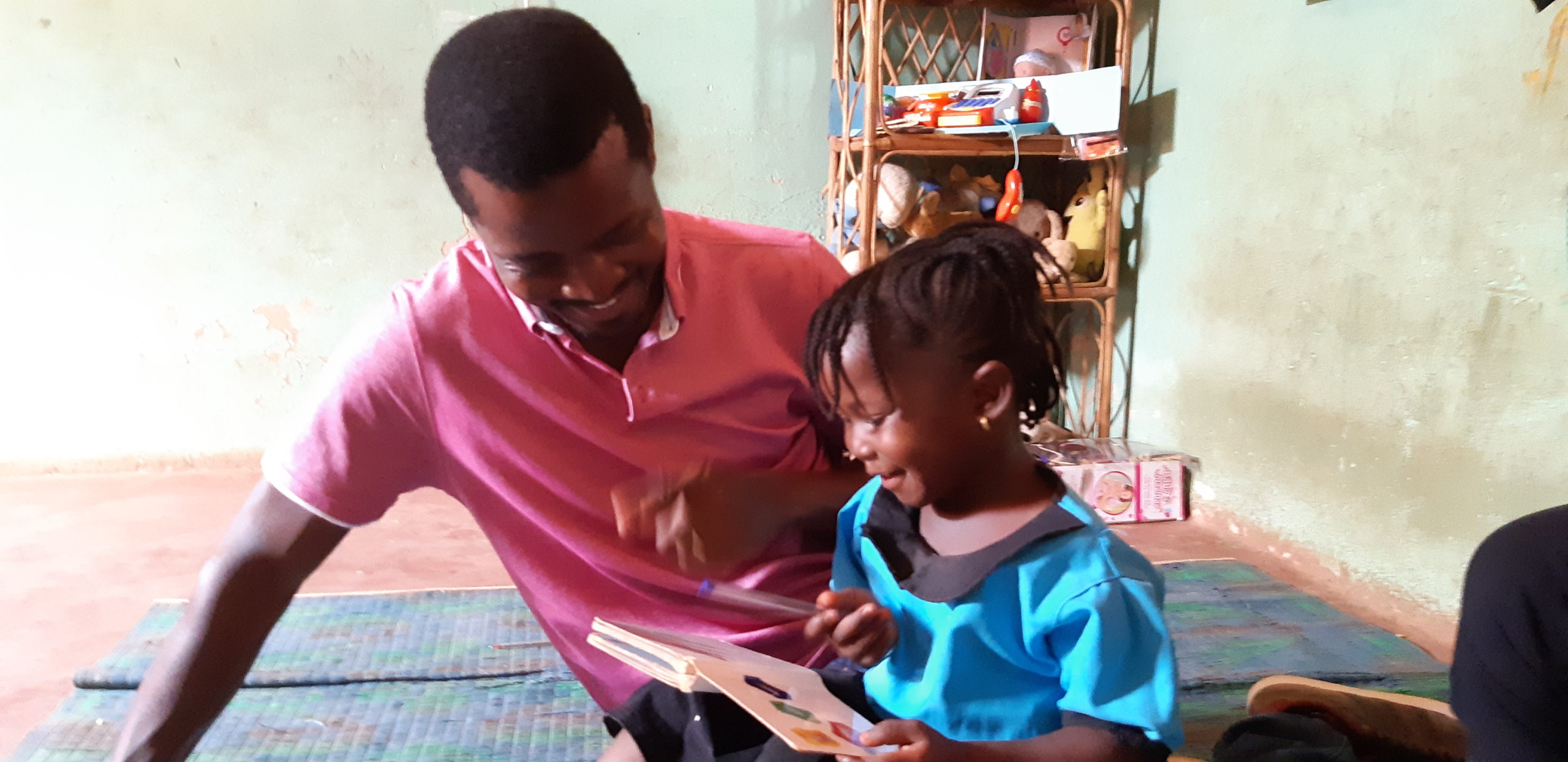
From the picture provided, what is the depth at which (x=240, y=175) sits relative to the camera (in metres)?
2.39

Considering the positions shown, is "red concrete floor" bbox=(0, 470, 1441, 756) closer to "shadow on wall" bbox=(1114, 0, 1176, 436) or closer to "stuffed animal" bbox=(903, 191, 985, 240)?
"shadow on wall" bbox=(1114, 0, 1176, 436)

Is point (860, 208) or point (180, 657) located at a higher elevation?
point (860, 208)

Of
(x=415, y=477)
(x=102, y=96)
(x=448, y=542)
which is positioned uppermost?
(x=102, y=96)

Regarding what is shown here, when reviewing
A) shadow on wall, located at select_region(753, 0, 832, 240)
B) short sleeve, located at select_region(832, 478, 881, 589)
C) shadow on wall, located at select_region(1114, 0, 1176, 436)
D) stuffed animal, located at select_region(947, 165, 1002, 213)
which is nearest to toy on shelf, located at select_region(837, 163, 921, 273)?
stuffed animal, located at select_region(947, 165, 1002, 213)

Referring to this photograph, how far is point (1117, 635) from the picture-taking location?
2.02 ft

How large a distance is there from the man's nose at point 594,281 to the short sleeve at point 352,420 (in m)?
0.15

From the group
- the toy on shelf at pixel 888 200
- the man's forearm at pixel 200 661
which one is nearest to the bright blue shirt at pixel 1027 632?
the man's forearm at pixel 200 661

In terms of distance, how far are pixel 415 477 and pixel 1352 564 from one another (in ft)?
4.98

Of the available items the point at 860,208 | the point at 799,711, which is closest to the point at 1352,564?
the point at 860,208

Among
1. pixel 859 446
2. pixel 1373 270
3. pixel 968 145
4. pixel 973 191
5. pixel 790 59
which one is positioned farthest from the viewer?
pixel 790 59

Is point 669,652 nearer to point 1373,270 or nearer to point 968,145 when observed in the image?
point 1373,270

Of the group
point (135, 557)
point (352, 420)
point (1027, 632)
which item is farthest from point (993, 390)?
point (135, 557)

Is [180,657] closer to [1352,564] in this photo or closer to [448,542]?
[448,542]

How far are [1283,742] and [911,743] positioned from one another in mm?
592
